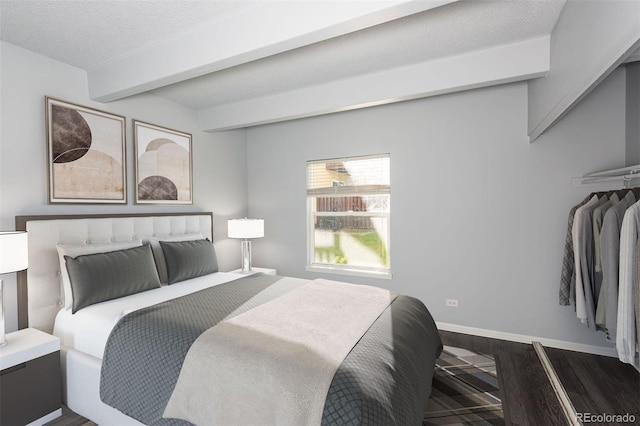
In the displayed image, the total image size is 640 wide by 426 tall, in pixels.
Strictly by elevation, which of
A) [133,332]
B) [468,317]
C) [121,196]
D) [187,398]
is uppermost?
[121,196]

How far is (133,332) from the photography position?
1860 millimetres

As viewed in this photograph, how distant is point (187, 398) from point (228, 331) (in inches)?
13.6

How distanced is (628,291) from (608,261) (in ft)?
1.00

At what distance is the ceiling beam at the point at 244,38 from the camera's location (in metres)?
1.73

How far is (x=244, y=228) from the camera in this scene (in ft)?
12.6

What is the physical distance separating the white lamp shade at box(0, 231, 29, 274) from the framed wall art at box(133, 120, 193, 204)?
1.25 m

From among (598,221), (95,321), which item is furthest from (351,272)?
(95,321)

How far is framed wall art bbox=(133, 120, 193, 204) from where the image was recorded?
3.23 m

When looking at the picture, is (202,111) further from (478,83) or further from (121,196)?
(478,83)

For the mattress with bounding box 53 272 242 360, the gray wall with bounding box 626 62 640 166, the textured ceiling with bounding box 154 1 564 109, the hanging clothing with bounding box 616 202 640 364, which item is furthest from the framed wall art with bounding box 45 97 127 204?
the gray wall with bounding box 626 62 640 166

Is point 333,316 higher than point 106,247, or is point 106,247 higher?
point 106,247

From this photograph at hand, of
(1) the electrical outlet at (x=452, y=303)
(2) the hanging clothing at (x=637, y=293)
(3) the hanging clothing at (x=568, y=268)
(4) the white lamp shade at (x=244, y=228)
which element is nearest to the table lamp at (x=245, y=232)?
(4) the white lamp shade at (x=244, y=228)

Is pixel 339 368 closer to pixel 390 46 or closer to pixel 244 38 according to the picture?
pixel 244 38

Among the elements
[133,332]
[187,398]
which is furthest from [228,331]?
[133,332]
